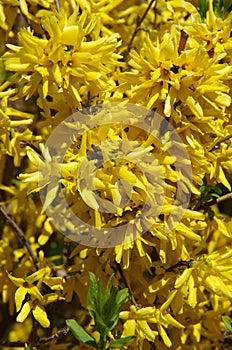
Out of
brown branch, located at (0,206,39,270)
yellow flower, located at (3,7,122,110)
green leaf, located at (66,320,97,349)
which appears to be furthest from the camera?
brown branch, located at (0,206,39,270)

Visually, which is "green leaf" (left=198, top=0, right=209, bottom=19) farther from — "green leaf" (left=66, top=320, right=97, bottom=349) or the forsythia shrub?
"green leaf" (left=66, top=320, right=97, bottom=349)

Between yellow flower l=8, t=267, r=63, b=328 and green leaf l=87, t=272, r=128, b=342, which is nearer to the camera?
green leaf l=87, t=272, r=128, b=342

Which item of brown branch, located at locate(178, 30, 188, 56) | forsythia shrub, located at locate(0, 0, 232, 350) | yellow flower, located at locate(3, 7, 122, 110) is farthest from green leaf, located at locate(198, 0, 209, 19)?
yellow flower, located at locate(3, 7, 122, 110)

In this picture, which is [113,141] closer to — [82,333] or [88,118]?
[88,118]

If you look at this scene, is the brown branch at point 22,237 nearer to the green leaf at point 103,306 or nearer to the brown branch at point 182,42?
the green leaf at point 103,306

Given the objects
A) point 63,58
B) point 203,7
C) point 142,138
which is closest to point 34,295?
point 142,138

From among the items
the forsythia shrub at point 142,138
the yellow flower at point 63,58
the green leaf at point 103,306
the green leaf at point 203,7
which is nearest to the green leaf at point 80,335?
the green leaf at point 103,306

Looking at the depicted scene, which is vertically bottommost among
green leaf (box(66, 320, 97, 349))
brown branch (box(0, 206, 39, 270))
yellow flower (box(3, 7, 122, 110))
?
brown branch (box(0, 206, 39, 270))

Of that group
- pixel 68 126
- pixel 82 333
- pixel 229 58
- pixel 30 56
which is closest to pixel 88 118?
pixel 68 126

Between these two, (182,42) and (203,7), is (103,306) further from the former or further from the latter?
(203,7)

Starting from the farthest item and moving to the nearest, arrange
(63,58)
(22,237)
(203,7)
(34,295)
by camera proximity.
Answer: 1. (22,237)
2. (203,7)
3. (34,295)
4. (63,58)

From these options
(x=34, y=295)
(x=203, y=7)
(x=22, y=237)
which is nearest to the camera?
(x=34, y=295)
